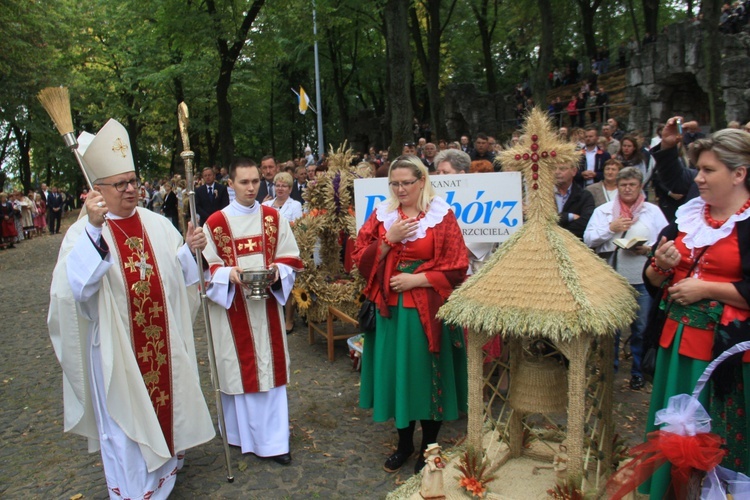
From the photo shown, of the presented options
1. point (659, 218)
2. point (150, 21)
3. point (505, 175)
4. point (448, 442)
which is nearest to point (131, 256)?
point (448, 442)

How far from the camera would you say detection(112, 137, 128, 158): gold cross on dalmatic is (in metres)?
3.83

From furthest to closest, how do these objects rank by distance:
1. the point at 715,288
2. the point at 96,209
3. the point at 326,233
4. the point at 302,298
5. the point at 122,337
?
1. the point at 326,233
2. the point at 302,298
3. the point at 122,337
4. the point at 96,209
5. the point at 715,288

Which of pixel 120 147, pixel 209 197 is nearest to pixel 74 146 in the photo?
pixel 120 147

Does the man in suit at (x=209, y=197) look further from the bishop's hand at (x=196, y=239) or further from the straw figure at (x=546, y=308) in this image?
the straw figure at (x=546, y=308)

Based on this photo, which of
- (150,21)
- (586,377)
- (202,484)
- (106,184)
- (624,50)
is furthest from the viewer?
(624,50)

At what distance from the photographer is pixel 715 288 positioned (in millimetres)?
2945

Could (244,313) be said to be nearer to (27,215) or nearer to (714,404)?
(714,404)

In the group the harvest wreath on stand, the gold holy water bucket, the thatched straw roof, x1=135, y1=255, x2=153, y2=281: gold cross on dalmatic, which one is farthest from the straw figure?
the harvest wreath on stand

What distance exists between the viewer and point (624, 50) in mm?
26266

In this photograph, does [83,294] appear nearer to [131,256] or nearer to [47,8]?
[131,256]

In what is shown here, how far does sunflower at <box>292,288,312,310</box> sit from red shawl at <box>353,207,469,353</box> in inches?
122

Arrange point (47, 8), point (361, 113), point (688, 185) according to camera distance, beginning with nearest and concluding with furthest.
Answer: point (688, 185) < point (47, 8) < point (361, 113)

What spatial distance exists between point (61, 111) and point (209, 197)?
748 cm

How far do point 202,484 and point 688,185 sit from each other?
4.26 metres
